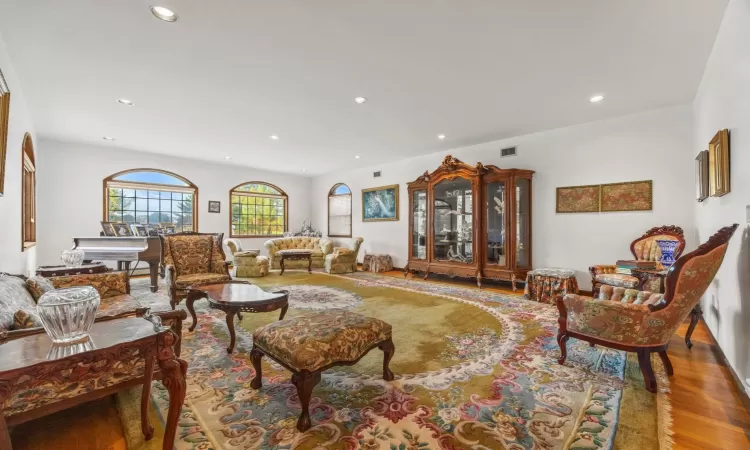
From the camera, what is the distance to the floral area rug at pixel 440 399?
1608 millimetres

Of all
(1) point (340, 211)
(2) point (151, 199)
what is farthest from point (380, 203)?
(2) point (151, 199)

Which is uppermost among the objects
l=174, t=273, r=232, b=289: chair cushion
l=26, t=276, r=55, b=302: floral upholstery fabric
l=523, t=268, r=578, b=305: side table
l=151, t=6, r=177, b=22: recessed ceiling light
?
l=151, t=6, r=177, b=22: recessed ceiling light

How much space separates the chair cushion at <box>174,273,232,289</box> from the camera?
353 cm

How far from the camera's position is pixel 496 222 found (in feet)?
17.6

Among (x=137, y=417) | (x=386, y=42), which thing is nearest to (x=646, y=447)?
(x=137, y=417)

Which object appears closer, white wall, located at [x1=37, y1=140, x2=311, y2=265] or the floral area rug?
A: the floral area rug

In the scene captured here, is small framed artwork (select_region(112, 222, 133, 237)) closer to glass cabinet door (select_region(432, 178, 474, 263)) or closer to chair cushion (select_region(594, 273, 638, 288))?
glass cabinet door (select_region(432, 178, 474, 263))

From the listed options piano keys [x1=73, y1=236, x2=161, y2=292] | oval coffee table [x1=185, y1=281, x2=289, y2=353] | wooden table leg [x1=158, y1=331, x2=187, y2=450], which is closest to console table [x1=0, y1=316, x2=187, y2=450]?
wooden table leg [x1=158, y1=331, x2=187, y2=450]

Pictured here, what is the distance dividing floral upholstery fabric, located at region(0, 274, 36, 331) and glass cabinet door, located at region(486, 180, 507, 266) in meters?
5.37

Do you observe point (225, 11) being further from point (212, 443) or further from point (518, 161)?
point (518, 161)

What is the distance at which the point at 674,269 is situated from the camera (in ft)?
6.75

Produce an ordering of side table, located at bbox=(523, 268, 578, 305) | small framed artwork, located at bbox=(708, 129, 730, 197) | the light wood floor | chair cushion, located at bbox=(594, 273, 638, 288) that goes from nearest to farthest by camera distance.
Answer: the light wood floor < small framed artwork, located at bbox=(708, 129, 730, 197) < chair cushion, located at bbox=(594, 273, 638, 288) < side table, located at bbox=(523, 268, 578, 305)

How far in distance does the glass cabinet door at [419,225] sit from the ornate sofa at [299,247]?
89.8 inches

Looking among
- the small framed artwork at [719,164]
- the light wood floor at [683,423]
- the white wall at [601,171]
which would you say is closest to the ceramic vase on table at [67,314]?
the light wood floor at [683,423]
